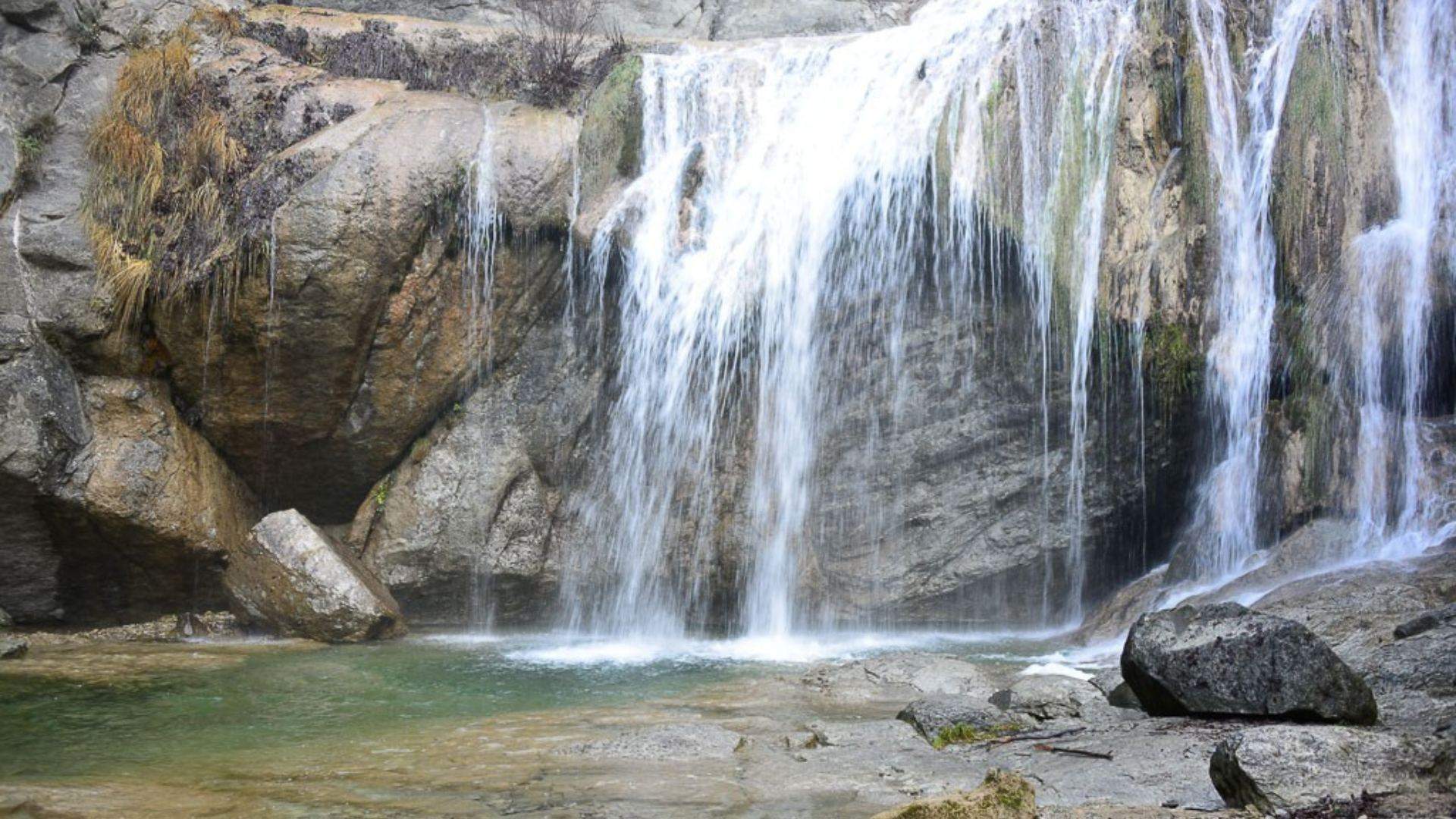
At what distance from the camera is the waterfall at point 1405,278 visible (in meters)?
8.32

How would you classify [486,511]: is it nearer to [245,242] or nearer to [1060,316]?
[245,242]

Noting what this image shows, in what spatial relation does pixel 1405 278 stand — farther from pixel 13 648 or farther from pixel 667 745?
pixel 13 648

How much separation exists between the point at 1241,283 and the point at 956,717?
5.49 meters

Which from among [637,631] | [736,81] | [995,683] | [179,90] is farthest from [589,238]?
[995,683]

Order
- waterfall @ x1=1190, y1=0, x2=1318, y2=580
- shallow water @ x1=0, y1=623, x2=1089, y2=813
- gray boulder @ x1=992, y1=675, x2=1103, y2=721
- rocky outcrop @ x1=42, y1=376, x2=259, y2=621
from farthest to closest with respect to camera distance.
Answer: rocky outcrop @ x1=42, y1=376, x2=259, y2=621, waterfall @ x1=1190, y1=0, x2=1318, y2=580, gray boulder @ x1=992, y1=675, x2=1103, y2=721, shallow water @ x1=0, y1=623, x2=1089, y2=813

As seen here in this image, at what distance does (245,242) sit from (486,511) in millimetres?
3170

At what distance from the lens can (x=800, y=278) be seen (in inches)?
415

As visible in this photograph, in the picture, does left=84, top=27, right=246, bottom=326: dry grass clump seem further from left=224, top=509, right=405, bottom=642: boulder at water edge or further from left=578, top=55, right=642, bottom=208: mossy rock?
left=578, top=55, right=642, bottom=208: mossy rock

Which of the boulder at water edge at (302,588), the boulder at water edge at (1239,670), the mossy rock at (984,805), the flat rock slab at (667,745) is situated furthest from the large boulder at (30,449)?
the mossy rock at (984,805)

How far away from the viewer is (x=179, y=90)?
11.9 metres

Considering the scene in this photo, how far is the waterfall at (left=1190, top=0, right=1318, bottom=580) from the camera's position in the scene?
9.12 m

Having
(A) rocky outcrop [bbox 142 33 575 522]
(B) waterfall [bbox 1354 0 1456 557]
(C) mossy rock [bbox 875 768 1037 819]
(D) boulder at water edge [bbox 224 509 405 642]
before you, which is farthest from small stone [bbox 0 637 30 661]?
(B) waterfall [bbox 1354 0 1456 557]

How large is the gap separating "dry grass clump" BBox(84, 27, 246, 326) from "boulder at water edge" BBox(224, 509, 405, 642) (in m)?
2.30

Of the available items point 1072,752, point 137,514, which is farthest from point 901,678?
point 137,514
